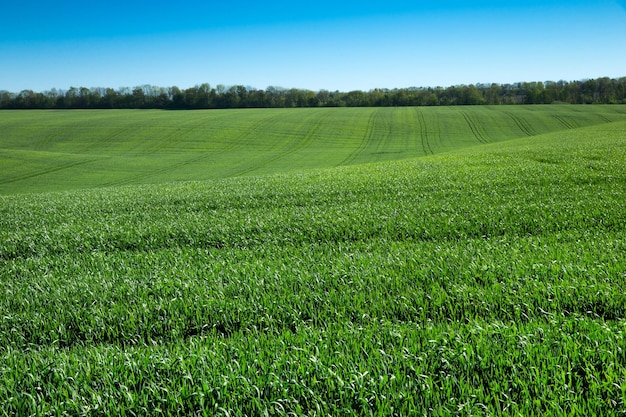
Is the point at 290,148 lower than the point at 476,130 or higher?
lower

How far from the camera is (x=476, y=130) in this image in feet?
270

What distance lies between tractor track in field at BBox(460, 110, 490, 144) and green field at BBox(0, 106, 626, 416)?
59.8 m

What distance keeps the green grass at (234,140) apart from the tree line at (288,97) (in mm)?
23223

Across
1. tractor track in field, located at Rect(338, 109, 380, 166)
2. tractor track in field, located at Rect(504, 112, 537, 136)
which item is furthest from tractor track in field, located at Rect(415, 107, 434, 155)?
tractor track in field, located at Rect(504, 112, 537, 136)

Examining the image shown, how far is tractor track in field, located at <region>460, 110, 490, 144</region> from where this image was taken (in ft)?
243

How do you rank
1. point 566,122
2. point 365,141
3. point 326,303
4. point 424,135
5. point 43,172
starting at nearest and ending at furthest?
point 326,303 → point 43,172 → point 365,141 → point 424,135 → point 566,122

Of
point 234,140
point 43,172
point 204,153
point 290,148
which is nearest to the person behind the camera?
point 43,172

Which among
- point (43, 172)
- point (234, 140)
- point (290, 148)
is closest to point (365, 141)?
point (290, 148)

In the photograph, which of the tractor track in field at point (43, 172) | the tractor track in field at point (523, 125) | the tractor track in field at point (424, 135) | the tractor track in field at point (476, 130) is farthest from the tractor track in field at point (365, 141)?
the tractor track in field at point (43, 172)

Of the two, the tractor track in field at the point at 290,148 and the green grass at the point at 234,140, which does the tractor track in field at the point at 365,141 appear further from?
the tractor track in field at the point at 290,148

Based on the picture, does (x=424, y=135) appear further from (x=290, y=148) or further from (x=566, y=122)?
(x=566, y=122)

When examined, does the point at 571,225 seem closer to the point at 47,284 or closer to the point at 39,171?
the point at 47,284

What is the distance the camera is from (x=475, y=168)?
2375cm

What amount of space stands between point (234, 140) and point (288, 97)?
66.4 m
